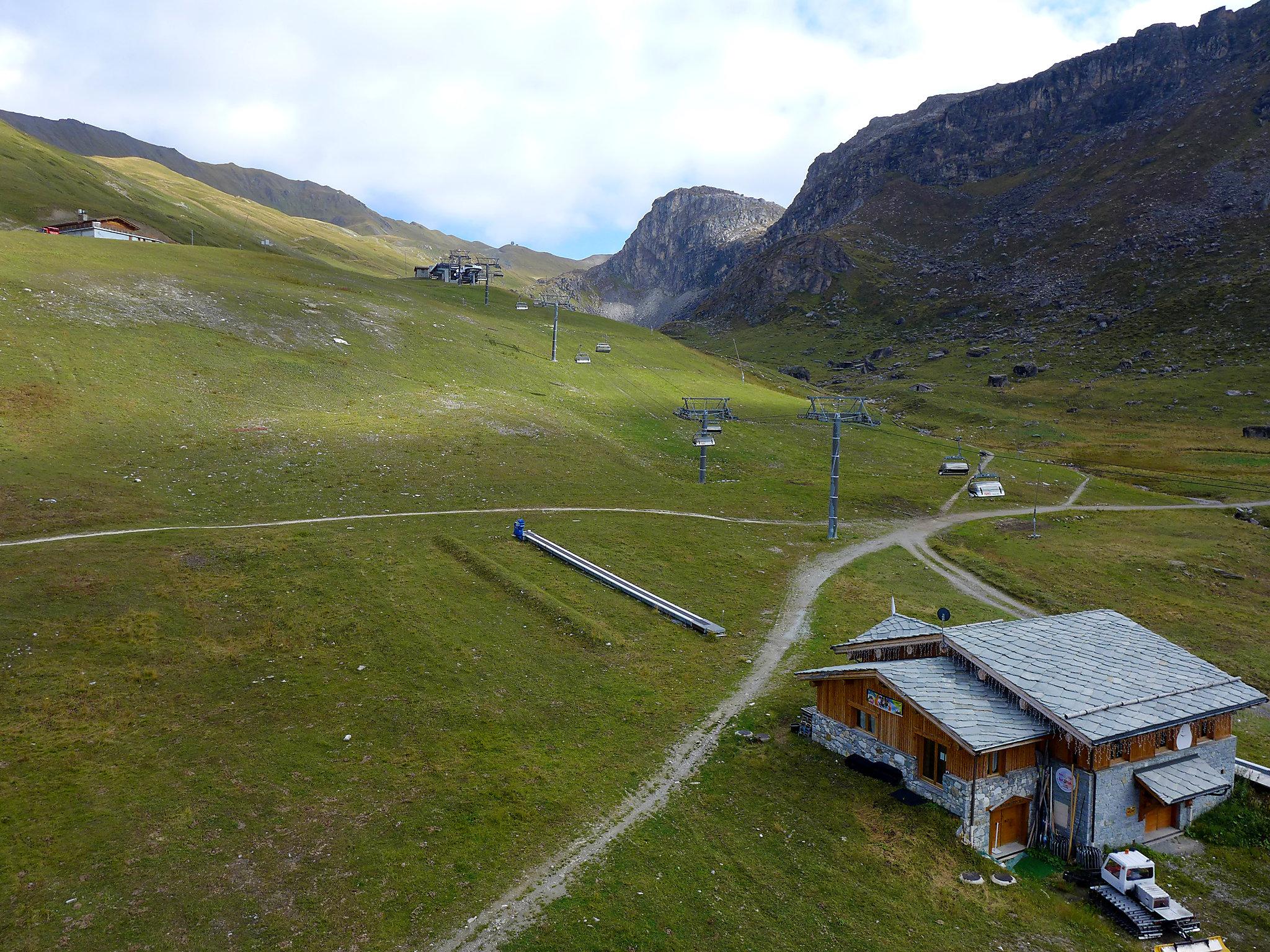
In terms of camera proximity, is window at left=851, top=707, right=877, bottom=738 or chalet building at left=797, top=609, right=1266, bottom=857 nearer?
chalet building at left=797, top=609, right=1266, bottom=857

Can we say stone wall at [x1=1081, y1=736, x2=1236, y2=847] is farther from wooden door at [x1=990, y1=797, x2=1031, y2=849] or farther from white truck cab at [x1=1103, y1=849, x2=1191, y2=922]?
wooden door at [x1=990, y1=797, x2=1031, y2=849]

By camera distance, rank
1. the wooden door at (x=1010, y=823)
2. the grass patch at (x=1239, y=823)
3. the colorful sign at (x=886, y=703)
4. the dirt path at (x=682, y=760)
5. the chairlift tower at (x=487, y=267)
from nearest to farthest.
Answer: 1. the dirt path at (x=682, y=760)
2. the wooden door at (x=1010, y=823)
3. the grass patch at (x=1239, y=823)
4. the colorful sign at (x=886, y=703)
5. the chairlift tower at (x=487, y=267)

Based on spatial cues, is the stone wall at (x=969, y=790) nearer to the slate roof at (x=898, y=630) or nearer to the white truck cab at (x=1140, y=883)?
the white truck cab at (x=1140, y=883)

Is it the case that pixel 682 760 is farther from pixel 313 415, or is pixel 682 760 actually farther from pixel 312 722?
pixel 313 415

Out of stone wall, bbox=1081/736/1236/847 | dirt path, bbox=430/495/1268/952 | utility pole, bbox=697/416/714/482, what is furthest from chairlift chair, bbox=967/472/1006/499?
stone wall, bbox=1081/736/1236/847

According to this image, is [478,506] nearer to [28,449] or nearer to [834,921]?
[28,449]

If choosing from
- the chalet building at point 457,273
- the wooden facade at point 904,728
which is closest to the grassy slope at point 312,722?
the wooden facade at point 904,728

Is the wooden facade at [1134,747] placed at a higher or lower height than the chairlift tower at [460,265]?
lower
